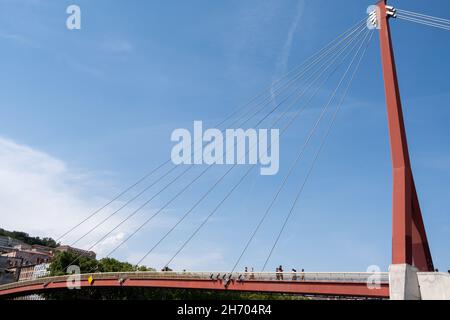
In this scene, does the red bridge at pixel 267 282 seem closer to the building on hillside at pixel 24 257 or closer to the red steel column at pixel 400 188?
the red steel column at pixel 400 188

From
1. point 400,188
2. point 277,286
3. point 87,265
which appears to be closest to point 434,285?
point 400,188

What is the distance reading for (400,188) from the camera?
79.3 ft

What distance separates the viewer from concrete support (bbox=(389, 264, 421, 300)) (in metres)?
20.7

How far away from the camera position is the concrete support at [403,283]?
2066 centimetres

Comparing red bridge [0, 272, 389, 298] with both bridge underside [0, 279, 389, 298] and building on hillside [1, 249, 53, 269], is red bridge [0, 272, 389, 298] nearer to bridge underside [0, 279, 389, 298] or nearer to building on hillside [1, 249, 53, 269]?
bridge underside [0, 279, 389, 298]

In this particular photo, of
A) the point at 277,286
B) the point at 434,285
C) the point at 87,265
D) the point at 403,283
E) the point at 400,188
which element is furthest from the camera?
the point at 87,265

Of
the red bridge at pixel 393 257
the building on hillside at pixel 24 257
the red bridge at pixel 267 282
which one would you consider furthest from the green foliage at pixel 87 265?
the building on hillside at pixel 24 257

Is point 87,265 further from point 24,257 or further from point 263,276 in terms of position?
point 24,257

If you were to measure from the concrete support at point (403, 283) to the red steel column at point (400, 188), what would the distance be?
496mm

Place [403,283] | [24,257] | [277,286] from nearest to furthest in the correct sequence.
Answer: [403,283] → [277,286] → [24,257]

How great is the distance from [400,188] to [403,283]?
19.7 feet

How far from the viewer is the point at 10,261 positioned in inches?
5256

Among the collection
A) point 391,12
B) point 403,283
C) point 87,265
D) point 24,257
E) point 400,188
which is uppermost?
point 391,12
